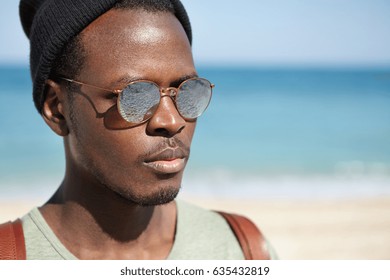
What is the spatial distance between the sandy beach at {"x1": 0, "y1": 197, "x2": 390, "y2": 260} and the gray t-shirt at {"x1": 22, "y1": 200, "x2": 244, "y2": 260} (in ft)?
17.7

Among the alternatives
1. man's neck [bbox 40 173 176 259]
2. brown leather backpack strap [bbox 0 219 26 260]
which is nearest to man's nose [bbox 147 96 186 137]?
man's neck [bbox 40 173 176 259]

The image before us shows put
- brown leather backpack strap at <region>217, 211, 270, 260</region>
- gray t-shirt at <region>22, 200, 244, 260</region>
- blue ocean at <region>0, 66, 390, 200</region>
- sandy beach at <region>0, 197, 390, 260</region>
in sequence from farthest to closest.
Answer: blue ocean at <region>0, 66, 390, 200</region>
sandy beach at <region>0, 197, 390, 260</region>
brown leather backpack strap at <region>217, 211, 270, 260</region>
gray t-shirt at <region>22, 200, 244, 260</region>

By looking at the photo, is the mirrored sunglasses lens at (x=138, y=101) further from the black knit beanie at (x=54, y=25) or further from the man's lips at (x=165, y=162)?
the black knit beanie at (x=54, y=25)

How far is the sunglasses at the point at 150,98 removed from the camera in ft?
7.73

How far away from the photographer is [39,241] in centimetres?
258

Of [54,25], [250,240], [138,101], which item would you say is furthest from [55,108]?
[250,240]

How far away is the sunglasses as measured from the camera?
2355 millimetres

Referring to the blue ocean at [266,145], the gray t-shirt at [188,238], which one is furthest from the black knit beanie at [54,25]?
the blue ocean at [266,145]

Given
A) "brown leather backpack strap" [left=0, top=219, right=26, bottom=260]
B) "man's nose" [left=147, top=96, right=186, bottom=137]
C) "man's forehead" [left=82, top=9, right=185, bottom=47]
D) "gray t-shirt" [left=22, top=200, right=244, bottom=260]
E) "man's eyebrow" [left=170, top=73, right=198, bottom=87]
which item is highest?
"man's forehead" [left=82, top=9, right=185, bottom=47]

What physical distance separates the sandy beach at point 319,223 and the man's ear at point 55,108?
5.97 meters

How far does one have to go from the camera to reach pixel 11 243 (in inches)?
96.3

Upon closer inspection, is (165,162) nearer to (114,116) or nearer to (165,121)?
(165,121)

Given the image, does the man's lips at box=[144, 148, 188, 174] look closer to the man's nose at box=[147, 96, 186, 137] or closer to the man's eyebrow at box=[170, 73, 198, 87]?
the man's nose at box=[147, 96, 186, 137]
